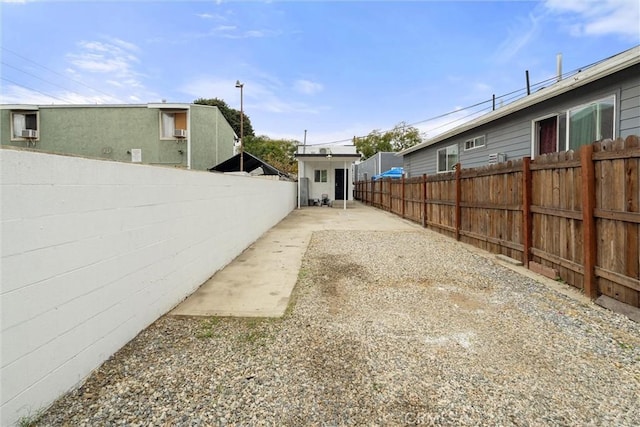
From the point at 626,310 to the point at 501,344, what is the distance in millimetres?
1607

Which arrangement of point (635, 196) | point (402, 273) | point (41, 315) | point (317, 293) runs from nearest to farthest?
point (41, 315) < point (635, 196) < point (317, 293) < point (402, 273)

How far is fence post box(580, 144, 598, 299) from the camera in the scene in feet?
12.3

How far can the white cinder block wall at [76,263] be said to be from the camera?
1750 mm

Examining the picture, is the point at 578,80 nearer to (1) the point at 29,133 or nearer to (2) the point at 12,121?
(1) the point at 29,133

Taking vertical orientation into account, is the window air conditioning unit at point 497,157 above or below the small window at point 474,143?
below

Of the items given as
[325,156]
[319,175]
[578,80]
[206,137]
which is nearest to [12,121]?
[206,137]

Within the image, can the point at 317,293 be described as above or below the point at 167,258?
below

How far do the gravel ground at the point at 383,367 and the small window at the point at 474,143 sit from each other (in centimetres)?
771

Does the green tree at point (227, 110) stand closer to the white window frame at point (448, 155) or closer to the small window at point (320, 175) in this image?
the small window at point (320, 175)

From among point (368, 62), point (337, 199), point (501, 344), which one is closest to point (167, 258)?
point (501, 344)

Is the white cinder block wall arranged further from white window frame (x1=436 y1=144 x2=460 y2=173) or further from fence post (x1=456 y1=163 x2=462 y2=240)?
white window frame (x1=436 y1=144 x2=460 y2=173)

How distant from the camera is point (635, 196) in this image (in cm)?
323

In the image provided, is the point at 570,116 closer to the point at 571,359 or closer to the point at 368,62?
the point at 571,359

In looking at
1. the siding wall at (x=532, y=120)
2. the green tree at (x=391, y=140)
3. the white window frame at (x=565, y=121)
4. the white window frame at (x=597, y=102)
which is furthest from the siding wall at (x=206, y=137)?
the green tree at (x=391, y=140)
